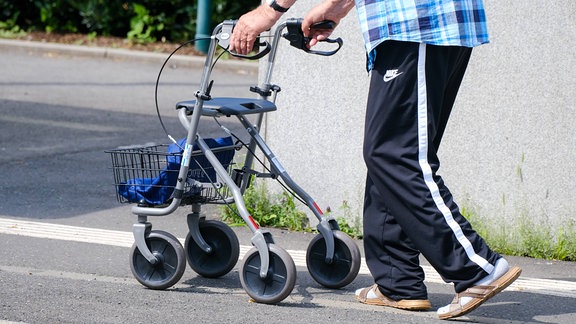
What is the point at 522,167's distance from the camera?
5.82 m

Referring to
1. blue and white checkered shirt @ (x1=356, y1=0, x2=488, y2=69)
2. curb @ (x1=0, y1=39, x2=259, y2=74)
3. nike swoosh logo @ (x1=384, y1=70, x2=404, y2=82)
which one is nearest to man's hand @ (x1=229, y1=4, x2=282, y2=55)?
blue and white checkered shirt @ (x1=356, y1=0, x2=488, y2=69)

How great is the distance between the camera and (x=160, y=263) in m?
4.80

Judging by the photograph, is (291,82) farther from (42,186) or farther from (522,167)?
(42,186)

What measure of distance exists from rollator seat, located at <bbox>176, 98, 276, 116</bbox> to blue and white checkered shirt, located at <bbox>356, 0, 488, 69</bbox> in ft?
2.05

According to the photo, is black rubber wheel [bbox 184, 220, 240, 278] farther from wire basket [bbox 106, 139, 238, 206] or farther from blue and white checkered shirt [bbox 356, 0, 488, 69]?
blue and white checkered shirt [bbox 356, 0, 488, 69]

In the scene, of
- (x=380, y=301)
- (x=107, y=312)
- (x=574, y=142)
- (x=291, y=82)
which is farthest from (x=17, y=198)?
(x=574, y=142)

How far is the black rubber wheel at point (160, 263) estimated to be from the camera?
15.6 feet

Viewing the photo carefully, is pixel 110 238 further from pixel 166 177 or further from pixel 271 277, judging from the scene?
pixel 271 277

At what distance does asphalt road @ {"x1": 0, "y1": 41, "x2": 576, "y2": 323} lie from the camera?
177 inches

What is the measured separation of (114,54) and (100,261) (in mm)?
9691

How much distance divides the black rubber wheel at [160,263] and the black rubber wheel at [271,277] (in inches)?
12.9

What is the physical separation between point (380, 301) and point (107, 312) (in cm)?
119

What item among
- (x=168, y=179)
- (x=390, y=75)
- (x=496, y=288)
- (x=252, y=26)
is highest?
(x=252, y=26)

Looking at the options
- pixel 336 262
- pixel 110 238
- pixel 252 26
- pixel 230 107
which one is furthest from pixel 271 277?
pixel 110 238
